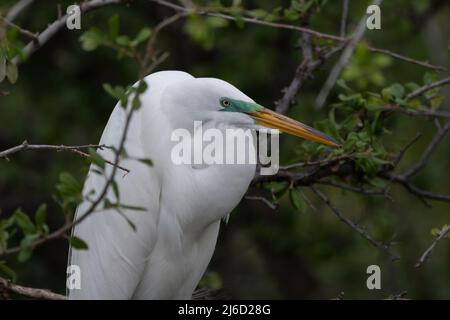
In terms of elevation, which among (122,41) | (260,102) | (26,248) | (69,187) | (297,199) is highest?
(260,102)

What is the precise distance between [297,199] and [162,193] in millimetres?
412

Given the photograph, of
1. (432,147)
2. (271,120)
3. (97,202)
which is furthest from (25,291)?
(432,147)

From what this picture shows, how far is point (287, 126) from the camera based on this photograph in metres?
2.53

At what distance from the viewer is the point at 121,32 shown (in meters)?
4.52

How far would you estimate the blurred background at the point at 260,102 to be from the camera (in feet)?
14.7

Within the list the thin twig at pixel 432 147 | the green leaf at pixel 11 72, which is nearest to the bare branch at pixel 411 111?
the thin twig at pixel 432 147

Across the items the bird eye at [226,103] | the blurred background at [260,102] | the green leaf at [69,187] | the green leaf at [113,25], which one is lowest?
the green leaf at [69,187]

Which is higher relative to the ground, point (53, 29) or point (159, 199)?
point (53, 29)

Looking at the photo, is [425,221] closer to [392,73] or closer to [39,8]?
[392,73]

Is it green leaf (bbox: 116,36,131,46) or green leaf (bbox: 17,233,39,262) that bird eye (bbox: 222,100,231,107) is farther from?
green leaf (bbox: 17,233,39,262)

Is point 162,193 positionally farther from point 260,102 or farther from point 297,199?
point 260,102

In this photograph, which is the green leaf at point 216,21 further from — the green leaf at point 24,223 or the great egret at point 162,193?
the green leaf at point 24,223

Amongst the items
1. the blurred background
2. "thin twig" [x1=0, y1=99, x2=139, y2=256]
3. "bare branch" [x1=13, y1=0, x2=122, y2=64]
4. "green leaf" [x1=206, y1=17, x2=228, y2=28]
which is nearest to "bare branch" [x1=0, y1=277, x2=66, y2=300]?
"thin twig" [x1=0, y1=99, x2=139, y2=256]

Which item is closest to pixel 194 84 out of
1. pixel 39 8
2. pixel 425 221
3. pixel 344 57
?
pixel 344 57
